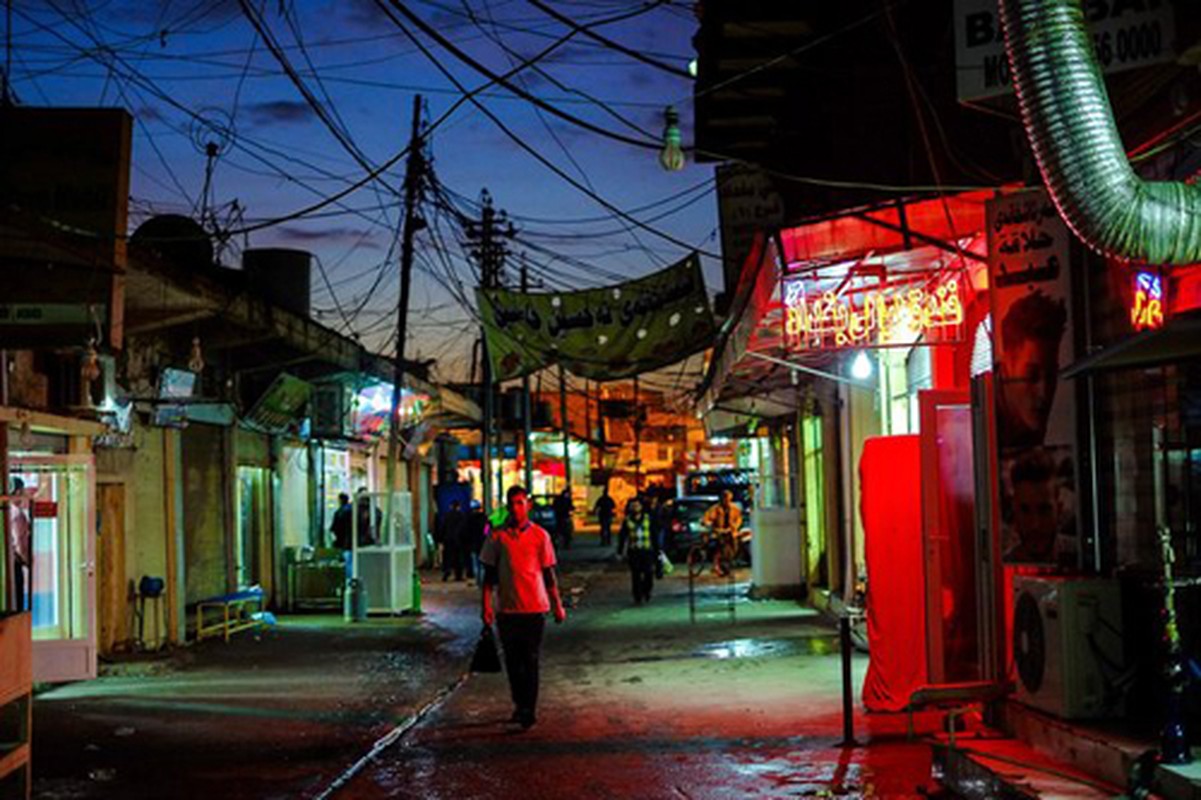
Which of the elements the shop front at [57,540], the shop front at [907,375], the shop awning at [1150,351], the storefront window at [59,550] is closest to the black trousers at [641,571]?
the shop front at [907,375]

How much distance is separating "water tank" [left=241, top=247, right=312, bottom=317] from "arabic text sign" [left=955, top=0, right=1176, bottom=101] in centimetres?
1941

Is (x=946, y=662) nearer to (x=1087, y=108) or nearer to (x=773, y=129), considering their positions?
(x=1087, y=108)

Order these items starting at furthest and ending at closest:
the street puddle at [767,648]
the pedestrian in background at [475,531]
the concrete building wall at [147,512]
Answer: the pedestrian in background at [475,531] → the concrete building wall at [147,512] → the street puddle at [767,648]

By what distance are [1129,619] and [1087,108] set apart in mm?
3413

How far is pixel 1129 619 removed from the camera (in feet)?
28.7

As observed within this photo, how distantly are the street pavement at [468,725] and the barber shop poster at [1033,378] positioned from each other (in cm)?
180

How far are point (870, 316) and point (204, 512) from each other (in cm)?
1146

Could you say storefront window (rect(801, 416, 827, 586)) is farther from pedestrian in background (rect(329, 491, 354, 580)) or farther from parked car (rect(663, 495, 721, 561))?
parked car (rect(663, 495, 721, 561))

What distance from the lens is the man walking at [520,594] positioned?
1198 cm

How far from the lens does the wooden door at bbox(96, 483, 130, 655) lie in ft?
56.4

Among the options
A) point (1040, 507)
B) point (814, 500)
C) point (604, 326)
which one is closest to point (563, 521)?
point (814, 500)

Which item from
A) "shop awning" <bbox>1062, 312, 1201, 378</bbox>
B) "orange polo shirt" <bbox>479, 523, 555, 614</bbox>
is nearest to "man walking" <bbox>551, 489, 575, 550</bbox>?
"orange polo shirt" <bbox>479, 523, 555, 614</bbox>

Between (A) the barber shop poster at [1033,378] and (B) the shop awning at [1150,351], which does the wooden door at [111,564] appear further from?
(B) the shop awning at [1150,351]

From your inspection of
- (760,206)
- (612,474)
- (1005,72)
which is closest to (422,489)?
(760,206)
